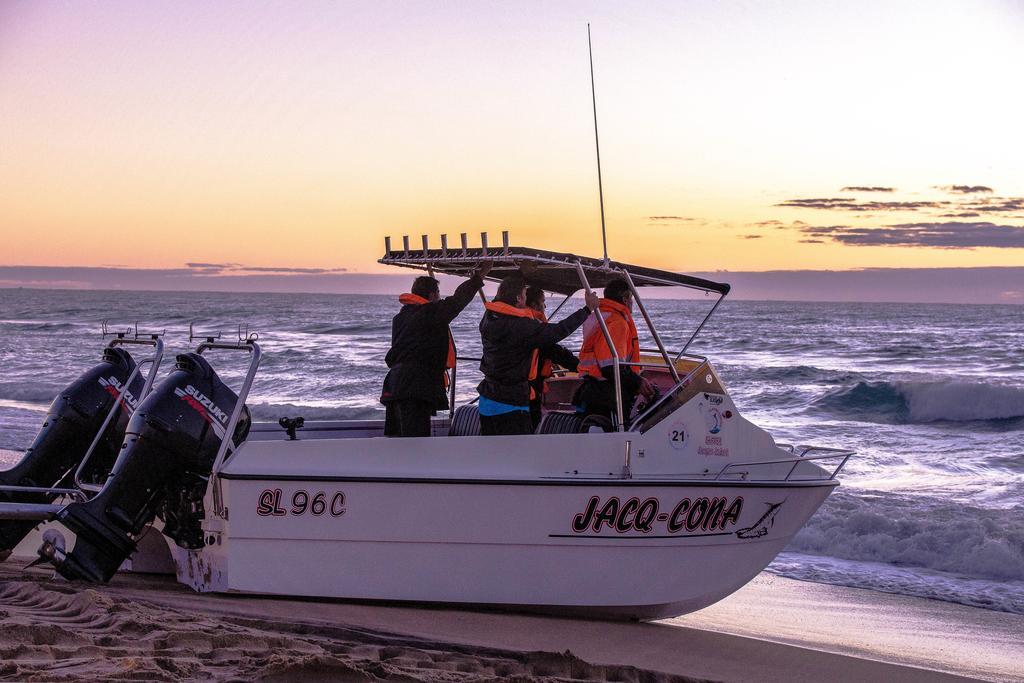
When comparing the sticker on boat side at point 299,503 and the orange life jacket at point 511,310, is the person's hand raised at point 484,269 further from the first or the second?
the sticker on boat side at point 299,503

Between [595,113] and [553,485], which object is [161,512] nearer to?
[553,485]

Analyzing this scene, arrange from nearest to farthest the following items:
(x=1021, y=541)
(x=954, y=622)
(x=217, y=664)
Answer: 1. (x=217, y=664)
2. (x=954, y=622)
3. (x=1021, y=541)

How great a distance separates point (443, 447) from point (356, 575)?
87 centimetres

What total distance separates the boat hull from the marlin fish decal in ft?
0.50

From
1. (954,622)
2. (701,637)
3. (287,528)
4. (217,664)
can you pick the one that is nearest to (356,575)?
(287,528)

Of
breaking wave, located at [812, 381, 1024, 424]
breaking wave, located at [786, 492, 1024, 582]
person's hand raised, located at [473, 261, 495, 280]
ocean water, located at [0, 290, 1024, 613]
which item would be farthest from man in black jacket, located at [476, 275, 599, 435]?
breaking wave, located at [812, 381, 1024, 424]

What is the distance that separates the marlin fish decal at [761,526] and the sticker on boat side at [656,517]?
13 centimetres

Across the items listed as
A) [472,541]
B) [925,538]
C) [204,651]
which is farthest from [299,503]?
[925,538]

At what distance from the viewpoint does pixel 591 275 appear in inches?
270

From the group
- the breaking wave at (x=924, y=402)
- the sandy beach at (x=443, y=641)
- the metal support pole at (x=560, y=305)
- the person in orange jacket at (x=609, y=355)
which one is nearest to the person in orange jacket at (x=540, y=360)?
the person in orange jacket at (x=609, y=355)

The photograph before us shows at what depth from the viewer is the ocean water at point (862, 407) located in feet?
30.1

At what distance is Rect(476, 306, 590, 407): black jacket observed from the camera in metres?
6.12

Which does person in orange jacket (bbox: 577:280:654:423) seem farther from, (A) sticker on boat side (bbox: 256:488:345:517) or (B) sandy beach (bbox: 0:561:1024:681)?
(A) sticker on boat side (bbox: 256:488:345:517)

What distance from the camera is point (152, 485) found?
6055mm
